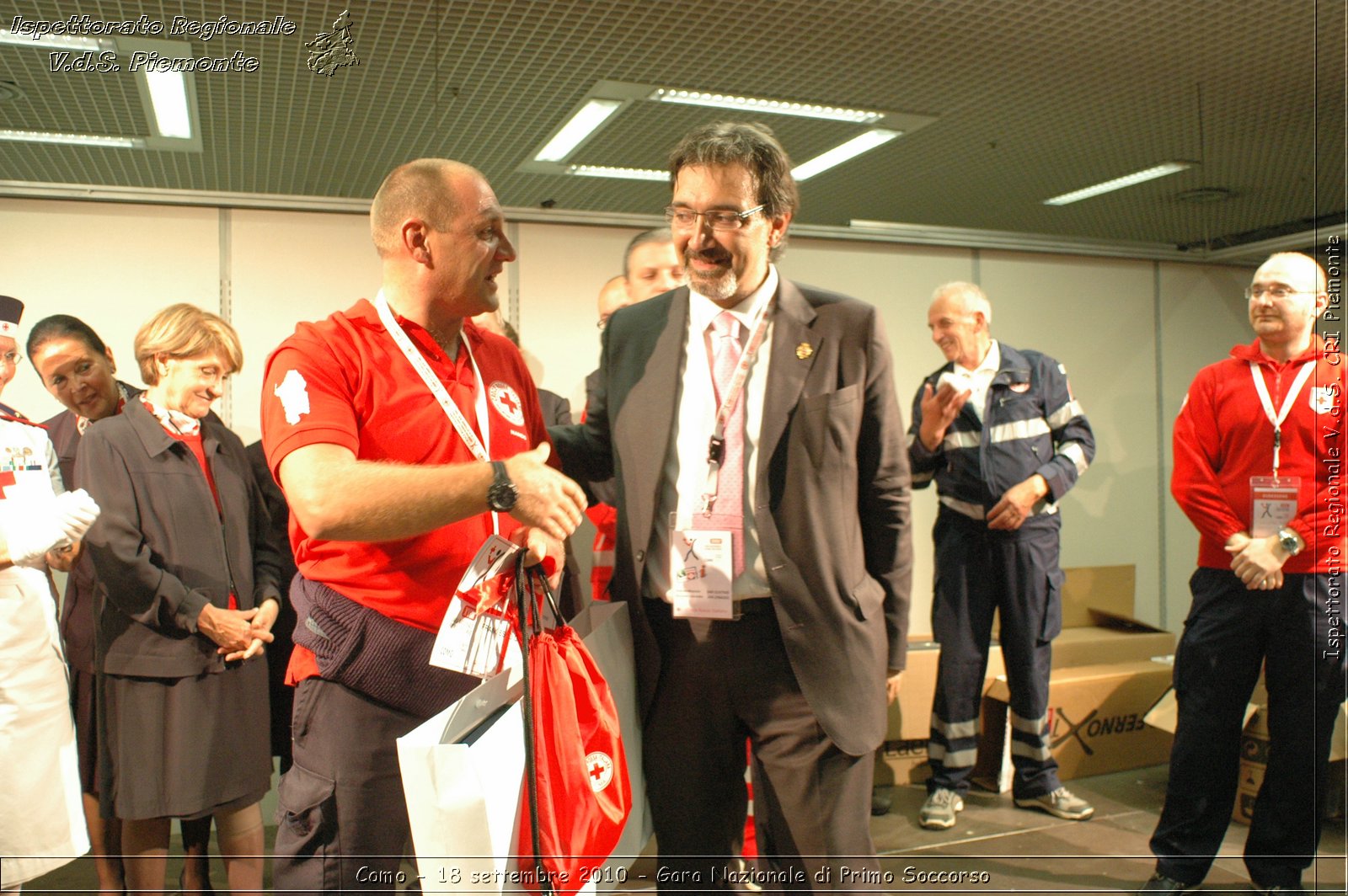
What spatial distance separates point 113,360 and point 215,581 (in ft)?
2.08

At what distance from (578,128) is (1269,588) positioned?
8.03ft

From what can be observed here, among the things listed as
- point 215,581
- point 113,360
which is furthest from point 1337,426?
point 113,360

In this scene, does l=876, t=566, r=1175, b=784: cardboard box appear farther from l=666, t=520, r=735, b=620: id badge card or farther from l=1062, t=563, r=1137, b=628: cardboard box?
l=666, t=520, r=735, b=620: id badge card

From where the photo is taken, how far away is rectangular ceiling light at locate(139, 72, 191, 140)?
78.3 inches

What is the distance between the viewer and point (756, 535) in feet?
5.39

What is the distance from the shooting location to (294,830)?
4.67 ft

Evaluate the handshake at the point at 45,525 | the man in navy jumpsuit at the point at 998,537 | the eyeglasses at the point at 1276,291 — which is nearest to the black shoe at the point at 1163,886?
the man in navy jumpsuit at the point at 998,537

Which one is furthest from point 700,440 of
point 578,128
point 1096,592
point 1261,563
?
point 1096,592

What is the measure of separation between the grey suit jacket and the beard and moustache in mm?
100

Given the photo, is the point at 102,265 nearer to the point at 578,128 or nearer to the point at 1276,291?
the point at 578,128

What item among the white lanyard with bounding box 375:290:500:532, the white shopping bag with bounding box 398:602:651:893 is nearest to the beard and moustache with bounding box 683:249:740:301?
the white lanyard with bounding box 375:290:500:532

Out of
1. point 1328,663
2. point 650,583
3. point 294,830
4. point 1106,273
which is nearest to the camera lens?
point 294,830

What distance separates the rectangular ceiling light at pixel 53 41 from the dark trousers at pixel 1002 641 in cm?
311

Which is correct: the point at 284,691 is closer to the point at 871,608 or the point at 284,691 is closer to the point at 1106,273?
the point at 871,608
